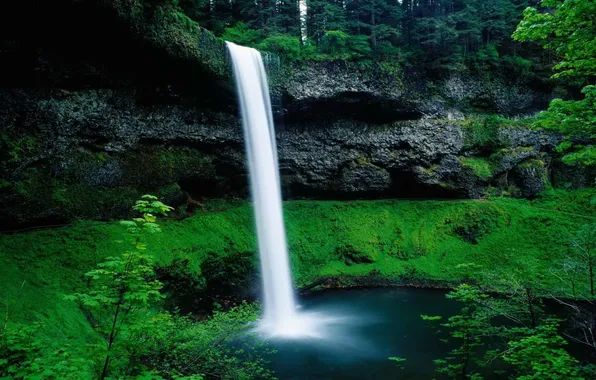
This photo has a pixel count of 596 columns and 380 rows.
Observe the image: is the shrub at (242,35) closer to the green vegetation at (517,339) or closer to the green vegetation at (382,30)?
the green vegetation at (382,30)

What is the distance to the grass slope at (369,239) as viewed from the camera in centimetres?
1334

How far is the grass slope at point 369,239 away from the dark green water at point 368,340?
1.91 m

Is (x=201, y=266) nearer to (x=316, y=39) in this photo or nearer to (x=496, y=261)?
(x=496, y=261)

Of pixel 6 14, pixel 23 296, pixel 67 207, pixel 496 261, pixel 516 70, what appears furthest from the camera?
pixel 516 70

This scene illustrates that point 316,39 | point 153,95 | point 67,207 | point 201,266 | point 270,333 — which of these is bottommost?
point 270,333

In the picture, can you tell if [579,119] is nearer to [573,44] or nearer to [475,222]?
[573,44]

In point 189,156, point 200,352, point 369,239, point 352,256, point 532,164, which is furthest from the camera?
point 532,164

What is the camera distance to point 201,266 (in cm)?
1565

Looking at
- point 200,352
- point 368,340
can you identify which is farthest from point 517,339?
point 200,352

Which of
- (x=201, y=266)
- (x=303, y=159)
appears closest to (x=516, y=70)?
(x=303, y=159)

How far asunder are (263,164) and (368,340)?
30.8 feet

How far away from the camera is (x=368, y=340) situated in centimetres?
1224

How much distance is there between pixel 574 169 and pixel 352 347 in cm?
2132

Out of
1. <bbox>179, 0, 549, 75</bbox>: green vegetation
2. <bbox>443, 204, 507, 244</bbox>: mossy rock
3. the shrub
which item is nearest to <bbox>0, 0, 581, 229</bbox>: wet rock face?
<bbox>179, 0, 549, 75</bbox>: green vegetation
